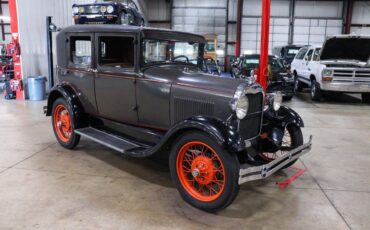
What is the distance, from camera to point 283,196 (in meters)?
3.30

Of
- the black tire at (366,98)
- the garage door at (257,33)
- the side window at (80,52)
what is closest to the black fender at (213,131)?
the side window at (80,52)

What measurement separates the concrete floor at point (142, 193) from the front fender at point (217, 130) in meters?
0.68

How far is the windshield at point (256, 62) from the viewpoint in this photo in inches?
383

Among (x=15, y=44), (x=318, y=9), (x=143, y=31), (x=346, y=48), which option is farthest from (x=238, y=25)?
(x=143, y=31)

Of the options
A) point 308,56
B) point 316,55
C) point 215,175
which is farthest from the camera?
point 308,56

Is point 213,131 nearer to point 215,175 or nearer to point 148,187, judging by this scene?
point 215,175

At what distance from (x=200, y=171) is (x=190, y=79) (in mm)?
963

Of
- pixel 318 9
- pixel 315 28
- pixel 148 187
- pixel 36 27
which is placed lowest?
pixel 148 187

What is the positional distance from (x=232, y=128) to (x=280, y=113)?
3.92ft

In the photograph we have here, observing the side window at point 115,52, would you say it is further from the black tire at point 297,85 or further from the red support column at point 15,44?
the black tire at point 297,85

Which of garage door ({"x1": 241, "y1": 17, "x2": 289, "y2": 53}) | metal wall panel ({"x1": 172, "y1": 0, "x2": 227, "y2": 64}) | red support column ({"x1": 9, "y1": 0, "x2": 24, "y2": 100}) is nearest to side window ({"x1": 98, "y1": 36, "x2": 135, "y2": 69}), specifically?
red support column ({"x1": 9, "y1": 0, "x2": 24, "y2": 100})

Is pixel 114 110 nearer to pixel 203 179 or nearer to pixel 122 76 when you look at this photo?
pixel 122 76

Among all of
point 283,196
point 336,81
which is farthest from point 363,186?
point 336,81

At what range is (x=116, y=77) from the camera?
3828mm
